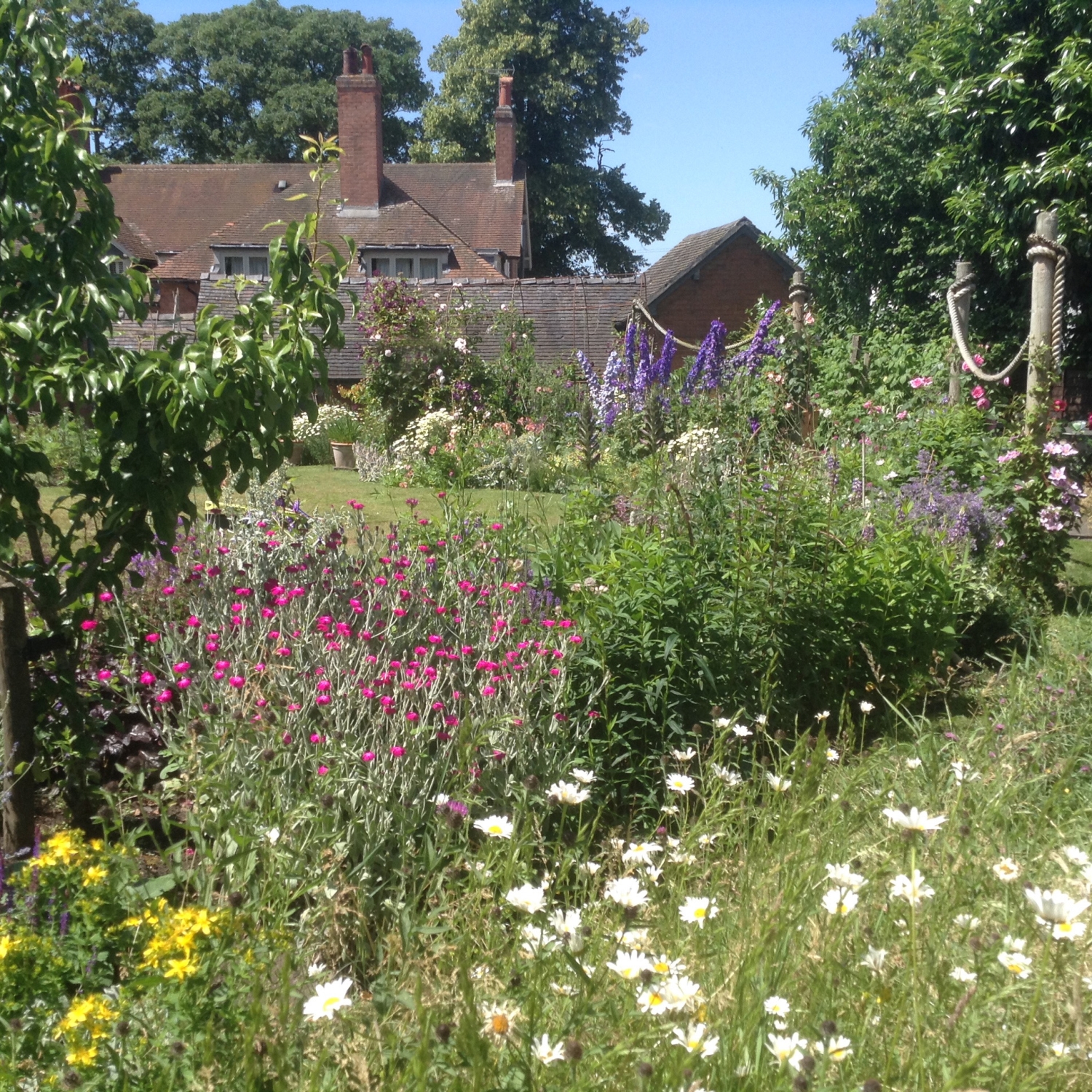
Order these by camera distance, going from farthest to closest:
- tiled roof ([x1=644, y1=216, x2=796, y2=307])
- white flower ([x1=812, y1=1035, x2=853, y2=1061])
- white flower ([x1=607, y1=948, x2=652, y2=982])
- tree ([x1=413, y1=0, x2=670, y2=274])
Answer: tree ([x1=413, y1=0, x2=670, y2=274]) < tiled roof ([x1=644, y1=216, x2=796, y2=307]) < white flower ([x1=607, y1=948, x2=652, y2=982]) < white flower ([x1=812, y1=1035, x2=853, y2=1061])

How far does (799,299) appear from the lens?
412 inches

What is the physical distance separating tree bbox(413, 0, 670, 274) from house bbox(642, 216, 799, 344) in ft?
35.6

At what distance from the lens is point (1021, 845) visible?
2.77 metres

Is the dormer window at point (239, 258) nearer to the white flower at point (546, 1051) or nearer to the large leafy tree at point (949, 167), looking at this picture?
the large leafy tree at point (949, 167)

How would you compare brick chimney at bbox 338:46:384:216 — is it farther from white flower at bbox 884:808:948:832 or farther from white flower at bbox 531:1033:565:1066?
white flower at bbox 531:1033:565:1066

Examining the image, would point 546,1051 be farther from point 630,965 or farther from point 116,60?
point 116,60

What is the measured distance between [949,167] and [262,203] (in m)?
24.5

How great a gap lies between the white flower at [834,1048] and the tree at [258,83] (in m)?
42.4

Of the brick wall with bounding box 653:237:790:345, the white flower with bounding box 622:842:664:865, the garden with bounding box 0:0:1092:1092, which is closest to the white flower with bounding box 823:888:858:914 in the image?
the garden with bounding box 0:0:1092:1092

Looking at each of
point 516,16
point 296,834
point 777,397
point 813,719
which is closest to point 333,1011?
point 296,834

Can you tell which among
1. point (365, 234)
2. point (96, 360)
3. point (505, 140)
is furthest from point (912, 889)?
point (505, 140)

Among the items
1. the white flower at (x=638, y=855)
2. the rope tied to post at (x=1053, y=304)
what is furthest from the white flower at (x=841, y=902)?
the rope tied to post at (x=1053, y=304)

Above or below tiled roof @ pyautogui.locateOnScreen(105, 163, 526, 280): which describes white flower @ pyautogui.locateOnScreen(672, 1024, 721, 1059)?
below

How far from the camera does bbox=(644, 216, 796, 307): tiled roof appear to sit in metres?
27.7
